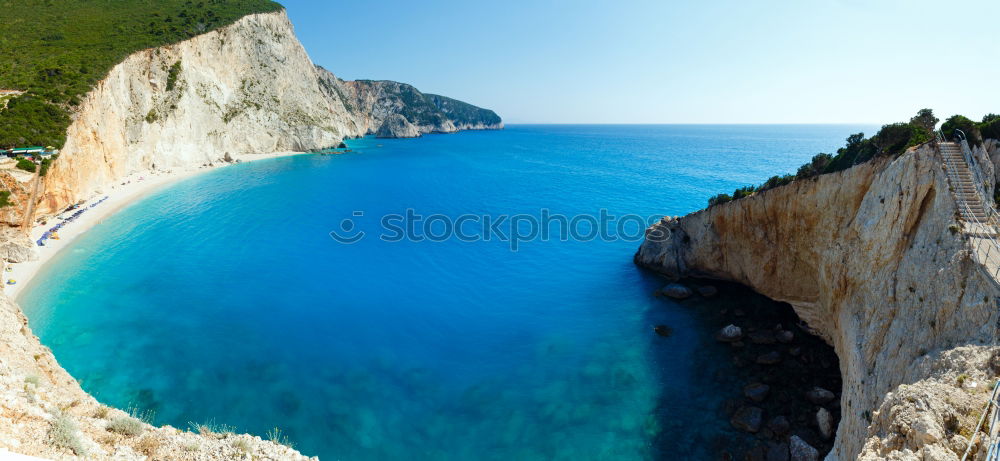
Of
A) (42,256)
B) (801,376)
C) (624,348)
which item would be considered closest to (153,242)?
(42,256)

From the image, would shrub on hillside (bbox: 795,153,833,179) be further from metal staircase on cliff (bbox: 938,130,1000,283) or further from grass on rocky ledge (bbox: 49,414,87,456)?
grass on rocky ledge (bbox: 49,414,87,456)

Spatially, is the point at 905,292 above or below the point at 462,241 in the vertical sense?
above

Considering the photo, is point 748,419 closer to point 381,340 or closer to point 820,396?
point 820,396

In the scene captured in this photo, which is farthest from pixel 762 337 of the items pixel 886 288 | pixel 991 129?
pixel 991 129

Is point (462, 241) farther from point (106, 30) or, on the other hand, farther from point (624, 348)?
point (106, 30)

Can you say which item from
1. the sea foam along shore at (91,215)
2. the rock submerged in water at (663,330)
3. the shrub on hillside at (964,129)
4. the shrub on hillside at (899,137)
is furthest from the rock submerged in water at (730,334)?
the sea foam along shore at (91,215)

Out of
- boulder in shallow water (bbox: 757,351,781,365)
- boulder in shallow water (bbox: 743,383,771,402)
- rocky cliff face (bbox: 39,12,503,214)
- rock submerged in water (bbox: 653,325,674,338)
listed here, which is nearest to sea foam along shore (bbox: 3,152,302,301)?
rocky cliff face (bbox: 39,12,503,214)
